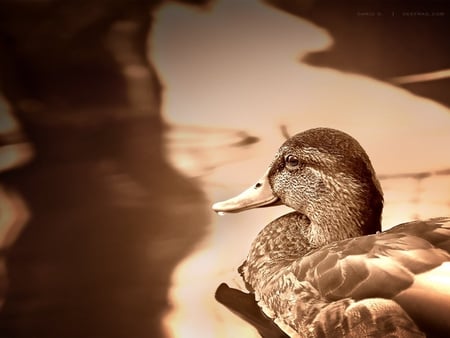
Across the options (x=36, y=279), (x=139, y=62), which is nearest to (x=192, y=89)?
(x=139, y=62)

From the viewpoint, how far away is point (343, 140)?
1537 millimetres

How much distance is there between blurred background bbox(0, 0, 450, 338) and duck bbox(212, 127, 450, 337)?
15 centimetres

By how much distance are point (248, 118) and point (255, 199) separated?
0.81m

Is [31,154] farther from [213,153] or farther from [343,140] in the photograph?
[343,140]

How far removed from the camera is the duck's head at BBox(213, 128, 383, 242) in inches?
59.3

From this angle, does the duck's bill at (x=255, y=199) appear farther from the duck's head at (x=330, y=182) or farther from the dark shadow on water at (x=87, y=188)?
the dark shadow on water at (x=87, y=188)

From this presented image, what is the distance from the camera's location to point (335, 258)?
1.34 m

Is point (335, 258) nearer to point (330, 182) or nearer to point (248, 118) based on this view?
point (330, 182)

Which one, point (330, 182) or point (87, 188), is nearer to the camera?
point (330, 182)

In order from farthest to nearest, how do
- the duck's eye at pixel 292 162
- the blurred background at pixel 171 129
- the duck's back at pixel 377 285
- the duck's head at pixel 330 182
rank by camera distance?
the blurred background at pixel 171 129 → the duck's eye at pixel 292 162 → the duck's head at pixel 330 182 → the duck's back at pixel 377 285

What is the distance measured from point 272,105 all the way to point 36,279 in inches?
44.1

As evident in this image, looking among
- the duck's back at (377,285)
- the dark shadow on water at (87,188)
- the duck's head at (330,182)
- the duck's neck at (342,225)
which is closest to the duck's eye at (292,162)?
the duck's head at (330,182)

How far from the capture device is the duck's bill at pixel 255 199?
67.1 inches

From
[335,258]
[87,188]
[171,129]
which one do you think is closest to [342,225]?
[335,258]
